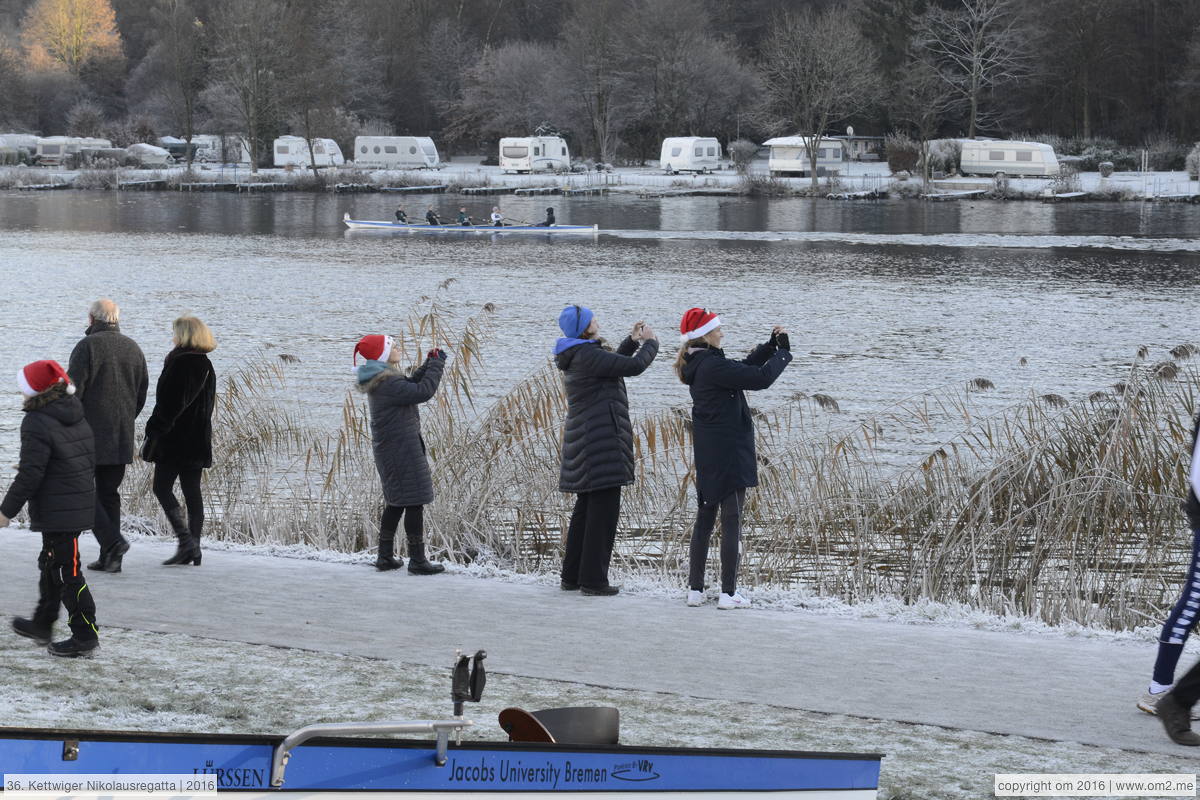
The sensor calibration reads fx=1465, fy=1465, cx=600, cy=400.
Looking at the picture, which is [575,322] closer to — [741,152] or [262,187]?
[741,152]

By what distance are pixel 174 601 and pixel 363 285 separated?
31.8 m

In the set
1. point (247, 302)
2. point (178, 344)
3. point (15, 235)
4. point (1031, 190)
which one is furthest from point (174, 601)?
point (1031, 190)

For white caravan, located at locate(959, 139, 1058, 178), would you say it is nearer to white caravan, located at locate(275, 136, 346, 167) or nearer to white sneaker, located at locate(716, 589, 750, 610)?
white caravan, located at locate(275, 136, 346, 167)

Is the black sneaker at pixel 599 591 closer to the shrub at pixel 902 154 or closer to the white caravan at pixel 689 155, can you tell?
the shrub at pixel 902 154

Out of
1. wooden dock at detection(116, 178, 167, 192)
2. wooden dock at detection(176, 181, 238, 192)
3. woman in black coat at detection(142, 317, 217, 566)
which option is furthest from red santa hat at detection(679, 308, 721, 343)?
wooden dock at detection(116, 178, 167, 192)

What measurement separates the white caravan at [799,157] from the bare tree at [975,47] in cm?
697

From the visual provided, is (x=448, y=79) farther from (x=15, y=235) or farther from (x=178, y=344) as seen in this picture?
(x=178, y=344)

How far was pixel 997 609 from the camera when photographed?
8836 mm

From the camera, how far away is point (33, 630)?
23.3ft

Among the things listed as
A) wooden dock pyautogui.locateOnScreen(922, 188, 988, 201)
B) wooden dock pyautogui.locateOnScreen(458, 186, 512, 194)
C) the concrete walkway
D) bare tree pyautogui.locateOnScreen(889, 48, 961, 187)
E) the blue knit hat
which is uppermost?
bare tree pyautogui.locateOnScreen(889, 48, 961, 187)

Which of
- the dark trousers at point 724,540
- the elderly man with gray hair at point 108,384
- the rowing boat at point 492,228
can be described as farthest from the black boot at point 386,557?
the rowing boat at point 492,228

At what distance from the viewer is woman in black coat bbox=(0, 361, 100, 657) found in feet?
22.3

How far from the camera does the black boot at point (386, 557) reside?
9.38m

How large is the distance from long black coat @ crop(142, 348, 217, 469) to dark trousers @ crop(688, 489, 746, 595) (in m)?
3.08
